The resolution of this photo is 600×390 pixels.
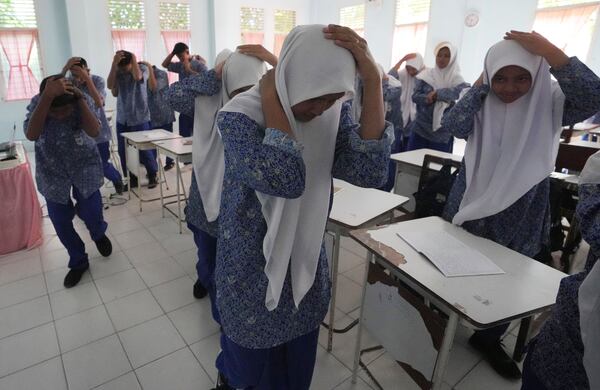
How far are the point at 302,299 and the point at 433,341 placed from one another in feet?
1.70

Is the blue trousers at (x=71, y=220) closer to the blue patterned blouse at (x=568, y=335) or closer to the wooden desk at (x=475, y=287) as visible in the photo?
the wooden desk at (x=475, y=287)

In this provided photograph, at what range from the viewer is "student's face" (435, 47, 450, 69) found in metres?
3.68

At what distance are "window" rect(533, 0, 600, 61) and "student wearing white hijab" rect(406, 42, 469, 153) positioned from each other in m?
3.53

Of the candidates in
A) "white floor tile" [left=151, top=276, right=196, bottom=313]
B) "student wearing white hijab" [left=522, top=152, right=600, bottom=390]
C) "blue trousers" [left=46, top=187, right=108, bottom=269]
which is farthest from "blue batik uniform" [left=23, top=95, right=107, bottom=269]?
"student wearing white hijab" [left=522, top=152, right=600, bottom=390]

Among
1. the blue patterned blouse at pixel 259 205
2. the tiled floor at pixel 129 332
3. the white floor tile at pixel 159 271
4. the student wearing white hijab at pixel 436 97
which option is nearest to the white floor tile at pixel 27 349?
the tiled floor at pixel 129 332

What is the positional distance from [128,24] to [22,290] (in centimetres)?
591

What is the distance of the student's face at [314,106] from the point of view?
2.88 ft

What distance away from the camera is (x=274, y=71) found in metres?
0.90

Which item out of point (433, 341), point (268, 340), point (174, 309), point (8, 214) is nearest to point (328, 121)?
point (268, 340)

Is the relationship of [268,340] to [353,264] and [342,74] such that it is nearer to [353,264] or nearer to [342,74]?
[342,74]

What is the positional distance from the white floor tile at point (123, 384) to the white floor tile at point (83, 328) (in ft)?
1.14

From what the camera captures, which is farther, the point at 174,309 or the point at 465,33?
the point at 465,33

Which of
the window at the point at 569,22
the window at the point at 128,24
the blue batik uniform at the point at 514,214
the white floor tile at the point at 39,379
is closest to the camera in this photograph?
the blue batik uniform at the point at 514,214

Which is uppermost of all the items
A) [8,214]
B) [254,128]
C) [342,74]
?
[342,74]
